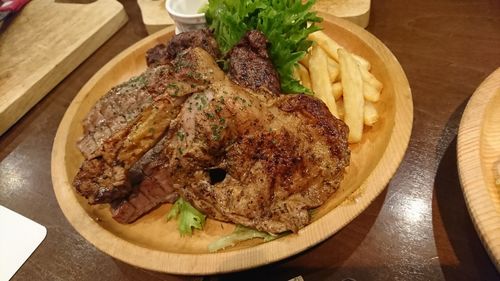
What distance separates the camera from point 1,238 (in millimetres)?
2373

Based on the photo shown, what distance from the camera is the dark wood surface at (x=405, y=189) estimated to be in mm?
1817

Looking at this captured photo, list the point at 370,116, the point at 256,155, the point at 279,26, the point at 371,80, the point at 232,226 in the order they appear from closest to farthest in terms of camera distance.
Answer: the point at 256,155 < the point at 232,226 < the point at 370,116 < the point at 371,80 < the point at 279,26

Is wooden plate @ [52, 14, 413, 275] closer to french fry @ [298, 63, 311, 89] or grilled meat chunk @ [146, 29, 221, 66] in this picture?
french fry @ [298, 63, 311, 89]

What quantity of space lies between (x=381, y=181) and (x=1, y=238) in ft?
7.60

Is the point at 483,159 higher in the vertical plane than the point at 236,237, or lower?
higher

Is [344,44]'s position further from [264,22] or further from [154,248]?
[154,248]

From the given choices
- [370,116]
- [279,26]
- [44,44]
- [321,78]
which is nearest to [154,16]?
[44,44]

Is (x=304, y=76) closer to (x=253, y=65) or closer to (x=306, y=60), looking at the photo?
(x=306, y=60)

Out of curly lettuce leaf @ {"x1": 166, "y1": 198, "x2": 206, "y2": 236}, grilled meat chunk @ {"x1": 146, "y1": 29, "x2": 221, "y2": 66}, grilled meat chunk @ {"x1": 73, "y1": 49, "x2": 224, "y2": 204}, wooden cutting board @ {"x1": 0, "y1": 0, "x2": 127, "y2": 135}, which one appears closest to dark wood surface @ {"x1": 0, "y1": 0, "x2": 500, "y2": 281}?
wooden cutting board @ {"x1": 0, "y1": 0, "x2": 127, "y2": 135}

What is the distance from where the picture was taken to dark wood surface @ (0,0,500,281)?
182cm

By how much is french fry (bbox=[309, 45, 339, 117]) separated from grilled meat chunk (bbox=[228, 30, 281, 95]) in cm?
23

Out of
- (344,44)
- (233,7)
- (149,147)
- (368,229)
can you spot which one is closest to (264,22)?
(233,7)

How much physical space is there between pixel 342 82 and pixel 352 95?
12 cm

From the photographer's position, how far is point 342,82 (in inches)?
88.3
